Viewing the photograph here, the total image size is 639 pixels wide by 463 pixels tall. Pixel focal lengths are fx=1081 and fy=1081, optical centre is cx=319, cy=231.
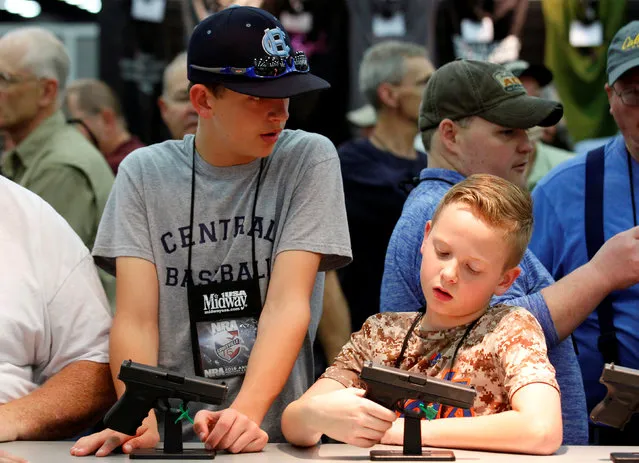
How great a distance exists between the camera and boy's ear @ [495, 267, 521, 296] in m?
2.23

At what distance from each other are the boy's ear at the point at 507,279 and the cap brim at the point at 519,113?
552 mm

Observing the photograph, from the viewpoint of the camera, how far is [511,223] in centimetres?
218

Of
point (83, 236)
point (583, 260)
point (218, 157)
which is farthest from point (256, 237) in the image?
point (83, 236)

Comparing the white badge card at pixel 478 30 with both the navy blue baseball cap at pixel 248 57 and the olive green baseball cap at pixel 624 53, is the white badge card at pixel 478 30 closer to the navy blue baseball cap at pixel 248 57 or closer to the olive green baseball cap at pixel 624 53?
the olive green baseball cap at pixel 624 53

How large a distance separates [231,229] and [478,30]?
354 centimetres

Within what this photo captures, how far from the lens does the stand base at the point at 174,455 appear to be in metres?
2.02

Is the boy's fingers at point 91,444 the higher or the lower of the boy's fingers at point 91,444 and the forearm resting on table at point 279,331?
the lower

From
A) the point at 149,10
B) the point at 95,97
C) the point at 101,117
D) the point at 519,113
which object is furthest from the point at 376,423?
the point at 149,10

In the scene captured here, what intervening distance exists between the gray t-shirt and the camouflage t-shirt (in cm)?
25

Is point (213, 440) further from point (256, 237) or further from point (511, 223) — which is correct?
point (511, 223)

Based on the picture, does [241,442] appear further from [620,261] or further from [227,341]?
[620,261]

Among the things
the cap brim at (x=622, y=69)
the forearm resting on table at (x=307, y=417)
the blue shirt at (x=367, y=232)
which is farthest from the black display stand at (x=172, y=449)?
the blue shirt at (x=367, y=232)

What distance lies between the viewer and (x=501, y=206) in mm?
2180

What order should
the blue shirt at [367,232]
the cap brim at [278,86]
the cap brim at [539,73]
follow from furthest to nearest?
1. the cap brim at [539,73]
2. the blue shirt at [367,232]
3. the cap brim at [278,86]
